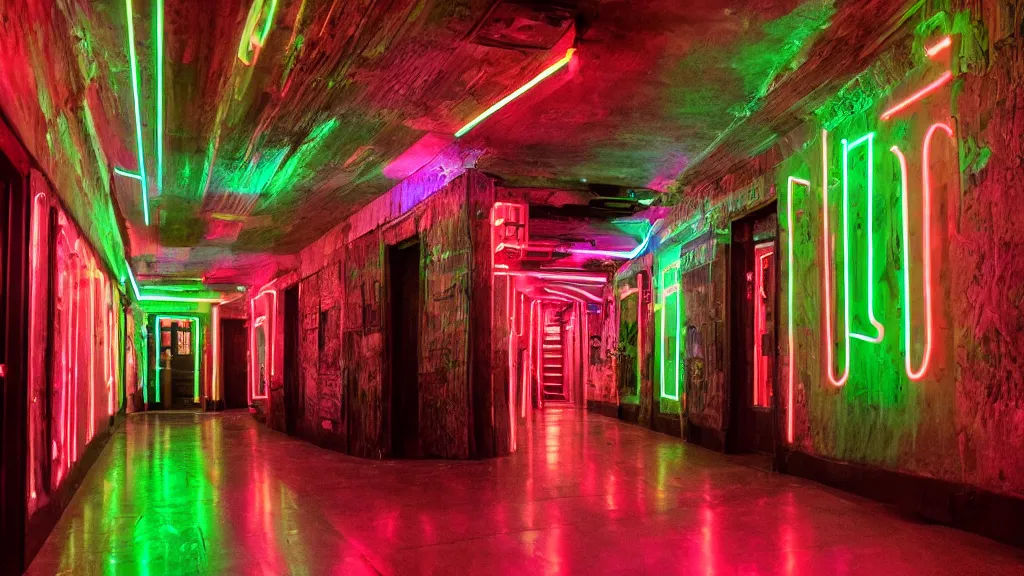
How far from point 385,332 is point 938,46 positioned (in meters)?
5.43

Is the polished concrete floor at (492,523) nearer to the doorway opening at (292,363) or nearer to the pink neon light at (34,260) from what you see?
the pink neon light at (34,260)

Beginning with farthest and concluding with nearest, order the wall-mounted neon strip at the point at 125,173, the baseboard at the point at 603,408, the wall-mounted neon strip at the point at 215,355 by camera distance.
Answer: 1. the wall-mounted neon strip at the point at 215,355
2. the baseboard at the point at 603,408
3. the wall-mounted neon strip at the point at 125,173

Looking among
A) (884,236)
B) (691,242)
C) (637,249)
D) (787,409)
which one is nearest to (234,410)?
(637,249)

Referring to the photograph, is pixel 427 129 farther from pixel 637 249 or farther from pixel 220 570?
pixel 637 249

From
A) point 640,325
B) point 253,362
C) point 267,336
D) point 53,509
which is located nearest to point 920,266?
point 53,509

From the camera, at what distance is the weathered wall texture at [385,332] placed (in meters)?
6.73

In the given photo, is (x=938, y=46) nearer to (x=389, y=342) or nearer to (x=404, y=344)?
(x=389, y=342)

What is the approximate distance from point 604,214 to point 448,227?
7.93 feet

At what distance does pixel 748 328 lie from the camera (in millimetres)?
7121

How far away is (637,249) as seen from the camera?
1039cm

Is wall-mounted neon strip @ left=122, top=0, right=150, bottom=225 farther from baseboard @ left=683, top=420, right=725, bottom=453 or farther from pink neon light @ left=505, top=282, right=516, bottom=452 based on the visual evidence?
baseboard @ left=683, top=420, right=725, bottom=453

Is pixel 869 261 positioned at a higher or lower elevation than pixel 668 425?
→ higher

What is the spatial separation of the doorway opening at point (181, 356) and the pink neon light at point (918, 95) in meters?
16.7

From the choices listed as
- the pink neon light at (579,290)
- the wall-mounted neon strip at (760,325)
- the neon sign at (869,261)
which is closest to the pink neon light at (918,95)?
the neon sign at (869,261)
